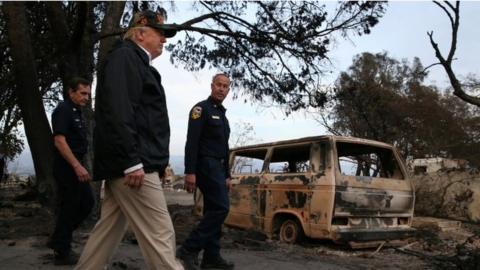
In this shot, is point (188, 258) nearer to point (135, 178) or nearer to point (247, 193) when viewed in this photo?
point (135, 178)

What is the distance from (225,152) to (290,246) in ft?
8.27

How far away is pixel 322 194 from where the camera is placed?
687cm

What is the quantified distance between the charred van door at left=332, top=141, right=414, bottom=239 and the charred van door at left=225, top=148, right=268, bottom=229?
1343mm

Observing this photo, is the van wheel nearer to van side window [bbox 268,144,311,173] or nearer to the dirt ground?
the dirt ground

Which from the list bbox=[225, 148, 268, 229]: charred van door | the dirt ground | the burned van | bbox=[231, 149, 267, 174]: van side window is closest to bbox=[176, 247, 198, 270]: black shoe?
the dirt ground

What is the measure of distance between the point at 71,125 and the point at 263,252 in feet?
8.67

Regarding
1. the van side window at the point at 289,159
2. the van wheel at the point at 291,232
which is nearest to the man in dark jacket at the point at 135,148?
the van wheel at the point at 291,232

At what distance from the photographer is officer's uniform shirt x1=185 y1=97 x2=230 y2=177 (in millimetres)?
4824

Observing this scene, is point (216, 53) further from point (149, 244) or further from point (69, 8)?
point (149, 244)

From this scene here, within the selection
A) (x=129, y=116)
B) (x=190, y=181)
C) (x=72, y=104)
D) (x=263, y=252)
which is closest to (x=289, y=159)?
(x=263, y=252)

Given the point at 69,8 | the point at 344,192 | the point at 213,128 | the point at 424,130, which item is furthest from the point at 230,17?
the point at 424,130

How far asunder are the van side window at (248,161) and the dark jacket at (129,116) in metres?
5.08

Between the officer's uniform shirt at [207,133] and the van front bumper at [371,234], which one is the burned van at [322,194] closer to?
the van front bumper at [371,234]

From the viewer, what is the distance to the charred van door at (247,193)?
8109 mm
